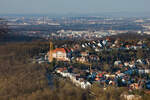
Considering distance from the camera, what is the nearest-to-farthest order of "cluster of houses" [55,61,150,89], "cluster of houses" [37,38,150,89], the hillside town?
"cluster of houses" [55,61,150,89] → "cluster of houses" [37,38,150,89] → the hillside town

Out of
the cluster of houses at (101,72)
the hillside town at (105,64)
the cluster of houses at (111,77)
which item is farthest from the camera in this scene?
the hillside town at (105,64)

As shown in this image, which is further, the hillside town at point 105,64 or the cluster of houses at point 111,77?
the hillside town at point 105,64

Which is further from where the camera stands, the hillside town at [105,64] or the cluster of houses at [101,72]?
the hillside town at [105,64]

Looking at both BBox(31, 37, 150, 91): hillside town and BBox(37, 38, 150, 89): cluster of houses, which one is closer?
BBox(37, 38, 150, 89): cluster of houses

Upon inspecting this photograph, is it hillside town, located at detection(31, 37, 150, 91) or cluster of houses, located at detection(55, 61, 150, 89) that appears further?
hillside town, located at detection(31, 37, 150, 91)

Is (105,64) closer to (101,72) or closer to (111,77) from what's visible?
(101,72)

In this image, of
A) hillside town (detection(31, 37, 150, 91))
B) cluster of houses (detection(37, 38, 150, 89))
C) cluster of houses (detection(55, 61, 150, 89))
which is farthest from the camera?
hillside town (detection(31, 37, 150, 91))

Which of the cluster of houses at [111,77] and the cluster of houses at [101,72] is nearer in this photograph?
the cluster of houses at [111,77]

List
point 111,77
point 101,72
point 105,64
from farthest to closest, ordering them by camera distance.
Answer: point 105,64
point 101,72
point 111,77

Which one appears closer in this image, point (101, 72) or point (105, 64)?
point (101, 72)

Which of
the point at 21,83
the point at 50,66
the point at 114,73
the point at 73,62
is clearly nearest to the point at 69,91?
the point at 21,83

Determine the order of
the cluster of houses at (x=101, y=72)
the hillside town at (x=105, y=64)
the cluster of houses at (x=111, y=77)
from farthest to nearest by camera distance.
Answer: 1. the hillside town at (x=105, y=64)
2. the cluster of houses at (x=101, y=72)
3. the cluster of houses at (x=111, y=77)

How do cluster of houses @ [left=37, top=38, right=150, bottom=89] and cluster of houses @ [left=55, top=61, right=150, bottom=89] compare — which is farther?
cluster of houses @ [left=37, top=38, right=150, bottom=89]

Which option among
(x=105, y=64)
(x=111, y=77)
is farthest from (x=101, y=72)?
(x=105, y=64)
